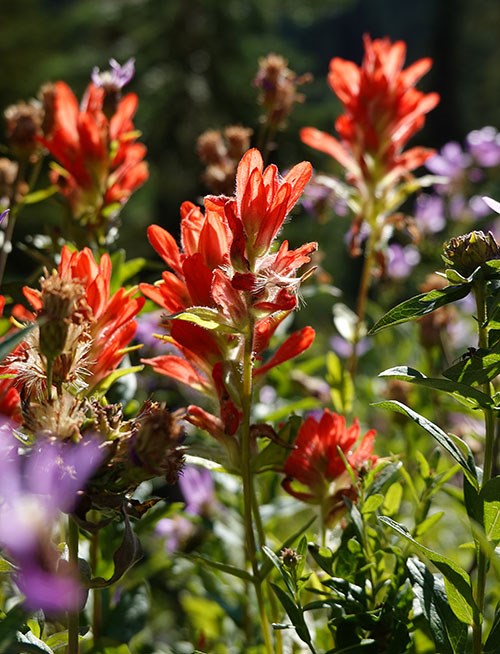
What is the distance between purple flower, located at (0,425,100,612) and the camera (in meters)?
0.27

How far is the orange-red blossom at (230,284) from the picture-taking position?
0.33m

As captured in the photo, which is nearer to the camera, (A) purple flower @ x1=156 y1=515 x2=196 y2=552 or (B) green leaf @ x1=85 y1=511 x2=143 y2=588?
(B) green leaf @ x1=85 y1=511 x2=143 y2=588

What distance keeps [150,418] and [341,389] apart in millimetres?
299

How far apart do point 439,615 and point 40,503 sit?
174 mm

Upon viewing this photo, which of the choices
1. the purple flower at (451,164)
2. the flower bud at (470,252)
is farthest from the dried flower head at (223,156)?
the purple flower at (451,164)

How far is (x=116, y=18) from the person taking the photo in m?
3.55

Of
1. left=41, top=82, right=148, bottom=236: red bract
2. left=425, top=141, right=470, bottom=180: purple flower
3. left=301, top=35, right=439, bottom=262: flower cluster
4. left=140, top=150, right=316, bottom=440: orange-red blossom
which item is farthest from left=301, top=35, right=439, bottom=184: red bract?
left=425, top=141, right=470, bottom=180: purple flower

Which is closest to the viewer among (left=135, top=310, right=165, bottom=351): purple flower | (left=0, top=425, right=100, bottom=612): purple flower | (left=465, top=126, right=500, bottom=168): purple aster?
(left=0, top=425, right=100, bottom=612): purple flower

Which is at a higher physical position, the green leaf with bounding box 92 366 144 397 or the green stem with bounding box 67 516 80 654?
the green leaf with bounding box 92 366 144 397

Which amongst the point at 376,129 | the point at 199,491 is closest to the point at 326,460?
the point at 376,129

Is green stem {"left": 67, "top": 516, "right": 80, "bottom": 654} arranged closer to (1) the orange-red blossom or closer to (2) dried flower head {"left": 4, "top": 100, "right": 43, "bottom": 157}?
(1) the orange-red blossom

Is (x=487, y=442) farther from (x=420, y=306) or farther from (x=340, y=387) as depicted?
(x=340, y=387)

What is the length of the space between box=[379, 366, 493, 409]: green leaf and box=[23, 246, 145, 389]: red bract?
12 centimetres

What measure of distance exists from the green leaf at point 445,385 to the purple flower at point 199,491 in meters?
0.44
